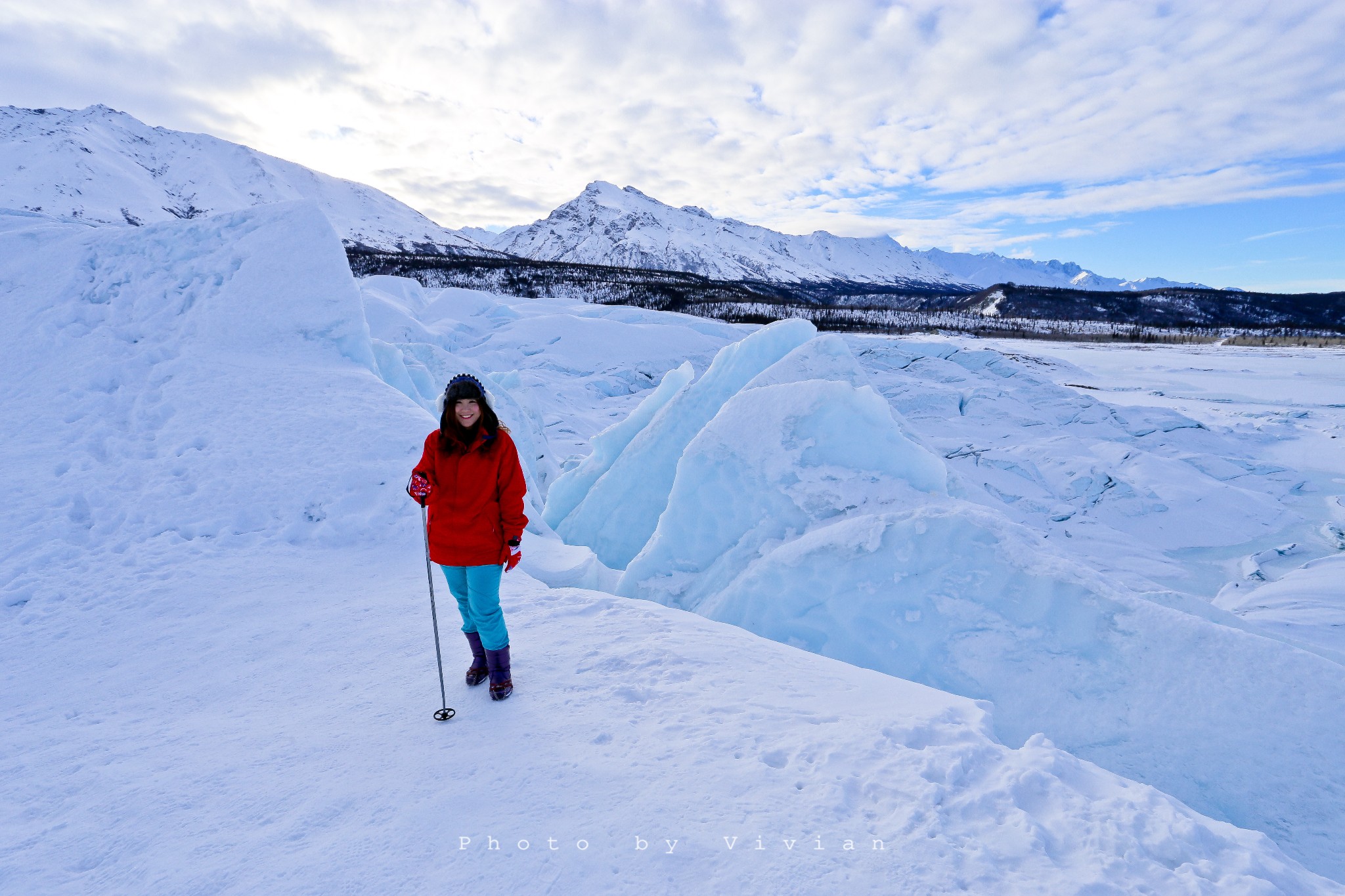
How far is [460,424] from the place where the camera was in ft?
8.43

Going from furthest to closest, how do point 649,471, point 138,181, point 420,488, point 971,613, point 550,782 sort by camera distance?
point 138,181
point 649,471
point 971,613
point 420,488
point 550,782

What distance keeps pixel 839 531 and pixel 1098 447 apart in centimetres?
1092

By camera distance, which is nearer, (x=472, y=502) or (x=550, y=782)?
(x=550, y=782)

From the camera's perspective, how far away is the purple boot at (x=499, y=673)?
2529 mm

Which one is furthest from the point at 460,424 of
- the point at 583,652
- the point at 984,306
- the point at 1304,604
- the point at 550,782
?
the point at 984,306

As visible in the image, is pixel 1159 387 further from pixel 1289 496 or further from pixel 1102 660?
pixel 1102 660

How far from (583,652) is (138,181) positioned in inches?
8658

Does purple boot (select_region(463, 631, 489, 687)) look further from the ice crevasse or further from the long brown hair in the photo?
the ice crevasse

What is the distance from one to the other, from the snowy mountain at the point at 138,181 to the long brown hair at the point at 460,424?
458 ft

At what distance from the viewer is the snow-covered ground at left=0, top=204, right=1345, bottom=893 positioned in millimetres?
1775

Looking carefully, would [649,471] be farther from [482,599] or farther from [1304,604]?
[1304,604]

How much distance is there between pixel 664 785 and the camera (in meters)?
1.98

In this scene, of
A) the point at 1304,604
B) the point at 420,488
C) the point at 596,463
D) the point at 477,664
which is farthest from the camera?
the point at 596,463

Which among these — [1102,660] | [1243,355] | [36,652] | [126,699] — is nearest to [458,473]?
[126,699]
